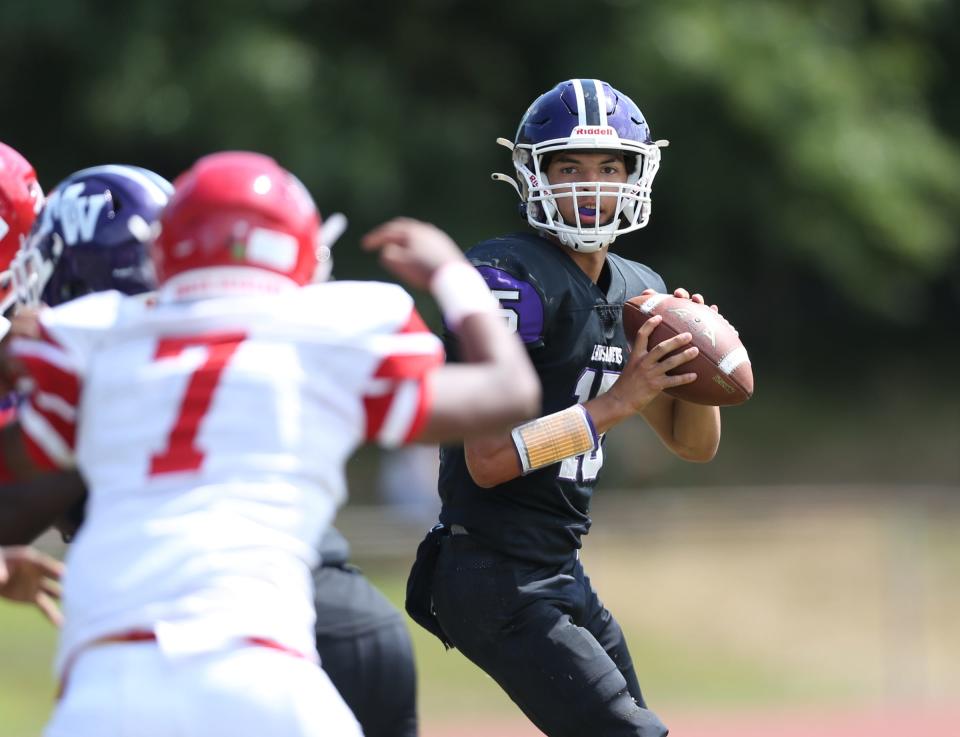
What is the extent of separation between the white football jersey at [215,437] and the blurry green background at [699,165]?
884 cm

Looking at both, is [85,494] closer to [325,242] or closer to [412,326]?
[325,242]

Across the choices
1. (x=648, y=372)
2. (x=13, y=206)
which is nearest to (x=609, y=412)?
(x=648, y=372)

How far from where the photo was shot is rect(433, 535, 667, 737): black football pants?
4.05 metres

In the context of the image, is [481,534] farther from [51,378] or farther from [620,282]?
[51,378]

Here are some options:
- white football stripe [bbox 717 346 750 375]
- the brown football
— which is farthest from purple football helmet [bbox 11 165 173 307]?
white football stripe [bbox 717 346 750 375]

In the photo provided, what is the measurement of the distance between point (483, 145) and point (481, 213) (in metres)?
0.83

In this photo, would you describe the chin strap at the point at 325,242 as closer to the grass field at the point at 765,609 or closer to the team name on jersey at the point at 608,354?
the team name on jersey at the point at 608,354

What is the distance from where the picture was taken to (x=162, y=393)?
2.59m

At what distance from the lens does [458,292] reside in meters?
2.89

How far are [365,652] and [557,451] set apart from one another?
82 cm

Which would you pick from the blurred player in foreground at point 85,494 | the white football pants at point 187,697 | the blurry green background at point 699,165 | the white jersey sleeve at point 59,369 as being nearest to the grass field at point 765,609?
the blurry green background at point 699,165

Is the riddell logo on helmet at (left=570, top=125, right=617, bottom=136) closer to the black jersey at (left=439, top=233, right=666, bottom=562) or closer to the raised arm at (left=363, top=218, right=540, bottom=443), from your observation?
the black jersey at (left=439, top=233, right=666, bottom=562)

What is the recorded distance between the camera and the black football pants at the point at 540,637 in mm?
4047

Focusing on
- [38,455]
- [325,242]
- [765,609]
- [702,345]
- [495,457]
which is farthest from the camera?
[765,609]
